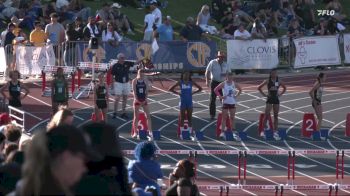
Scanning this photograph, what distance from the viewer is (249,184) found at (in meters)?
19.7

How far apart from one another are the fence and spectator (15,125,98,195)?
24914mm

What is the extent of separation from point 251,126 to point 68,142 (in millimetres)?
21115

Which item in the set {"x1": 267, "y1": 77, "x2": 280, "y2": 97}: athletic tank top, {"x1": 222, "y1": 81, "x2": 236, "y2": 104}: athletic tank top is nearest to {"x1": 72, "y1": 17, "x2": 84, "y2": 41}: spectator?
{"x1": 222, "y1": 81, "x2": 236, "y2": 104}: athletic tank top

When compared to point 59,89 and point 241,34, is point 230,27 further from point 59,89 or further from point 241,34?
point 59,89

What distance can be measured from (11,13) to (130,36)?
3.71 meters

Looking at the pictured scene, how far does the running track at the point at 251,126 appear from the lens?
20672 mm

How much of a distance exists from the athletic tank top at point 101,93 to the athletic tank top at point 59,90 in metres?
0.89

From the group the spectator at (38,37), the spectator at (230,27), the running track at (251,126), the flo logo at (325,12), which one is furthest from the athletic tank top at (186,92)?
the flo logo at (325,12)

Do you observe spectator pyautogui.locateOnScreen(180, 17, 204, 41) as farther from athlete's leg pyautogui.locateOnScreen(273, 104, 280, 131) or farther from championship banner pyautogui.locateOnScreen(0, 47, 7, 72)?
athlete's leg pyautogui.locateOnScreen(273, 104, 280, 131)

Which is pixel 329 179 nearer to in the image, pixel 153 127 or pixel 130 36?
pixel 153 127

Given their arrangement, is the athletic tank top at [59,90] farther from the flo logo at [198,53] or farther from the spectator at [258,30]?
the spectator at [258,30]

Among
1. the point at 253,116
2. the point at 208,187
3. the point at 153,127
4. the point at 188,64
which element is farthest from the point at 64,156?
the point at 188,64

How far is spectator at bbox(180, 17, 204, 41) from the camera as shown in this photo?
1228 inches

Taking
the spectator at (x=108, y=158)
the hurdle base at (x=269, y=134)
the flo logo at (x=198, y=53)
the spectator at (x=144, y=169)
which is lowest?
the hurdle base at (x=269, y=134)
